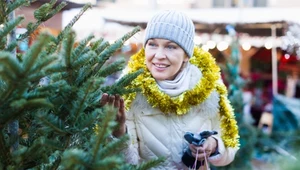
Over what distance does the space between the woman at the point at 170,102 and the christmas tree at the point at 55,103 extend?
49 cm

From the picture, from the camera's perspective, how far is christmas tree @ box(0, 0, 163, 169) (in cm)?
131

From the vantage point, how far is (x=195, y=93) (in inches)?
96.5

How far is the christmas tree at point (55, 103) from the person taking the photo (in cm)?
131

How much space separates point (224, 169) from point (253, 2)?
493 inches

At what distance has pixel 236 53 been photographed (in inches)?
259

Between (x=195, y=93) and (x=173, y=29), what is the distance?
315mm

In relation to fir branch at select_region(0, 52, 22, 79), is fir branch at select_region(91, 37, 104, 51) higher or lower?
lower

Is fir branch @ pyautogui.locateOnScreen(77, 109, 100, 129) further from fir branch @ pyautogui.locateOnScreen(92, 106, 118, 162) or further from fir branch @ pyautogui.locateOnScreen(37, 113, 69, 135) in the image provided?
fir branch @ pyautogui.locateOnScreen(92, 106, 118, 162)

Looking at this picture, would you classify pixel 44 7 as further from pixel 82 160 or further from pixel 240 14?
pixel 240 14

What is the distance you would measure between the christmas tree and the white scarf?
54 centimetres

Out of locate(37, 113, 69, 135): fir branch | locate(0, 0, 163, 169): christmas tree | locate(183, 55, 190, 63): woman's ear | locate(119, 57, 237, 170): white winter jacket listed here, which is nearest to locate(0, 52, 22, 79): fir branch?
locate(0, 0, 163, 169): christmas tree

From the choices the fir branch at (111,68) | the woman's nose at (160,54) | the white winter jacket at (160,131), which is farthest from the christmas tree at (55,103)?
the white winter jacket at (160,131)

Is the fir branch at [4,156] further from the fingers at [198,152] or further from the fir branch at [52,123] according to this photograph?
the fingers at [198,152]

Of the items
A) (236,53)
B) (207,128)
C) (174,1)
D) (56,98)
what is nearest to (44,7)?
(56,98)
